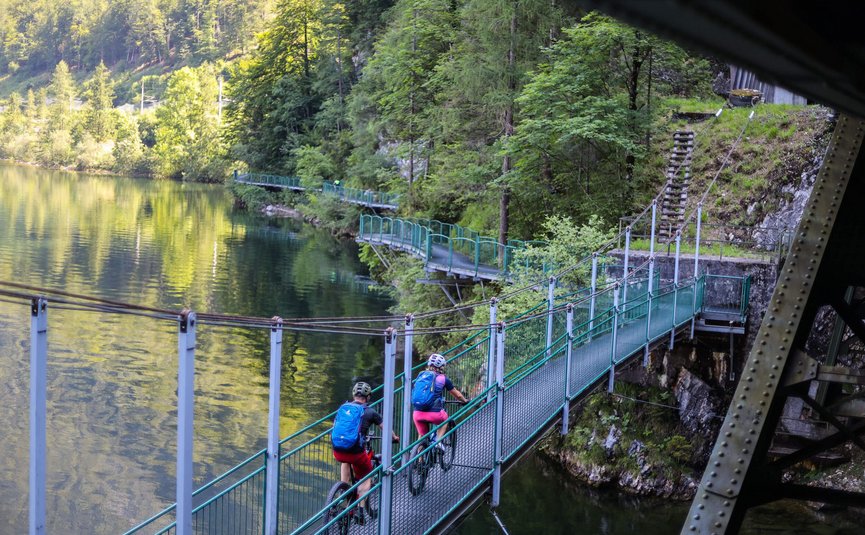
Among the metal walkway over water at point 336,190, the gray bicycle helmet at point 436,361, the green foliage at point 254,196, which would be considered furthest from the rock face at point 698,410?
the green foliage at point 254,196

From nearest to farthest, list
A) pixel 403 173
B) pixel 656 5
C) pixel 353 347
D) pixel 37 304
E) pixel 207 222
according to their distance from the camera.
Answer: pixel 656 5 → pixel 37 304 → pixel 353 347 → pixel 403 173 → pixel 207 222

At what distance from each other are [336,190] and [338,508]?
1759 inches

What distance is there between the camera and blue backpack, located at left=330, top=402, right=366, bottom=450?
8.66 meters

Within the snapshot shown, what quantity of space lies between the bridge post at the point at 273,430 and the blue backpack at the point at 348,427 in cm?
101

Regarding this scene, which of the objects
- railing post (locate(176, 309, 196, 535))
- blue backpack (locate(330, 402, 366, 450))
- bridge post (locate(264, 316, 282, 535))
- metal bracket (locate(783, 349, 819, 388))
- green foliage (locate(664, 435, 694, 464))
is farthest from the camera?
green foliage (locate(664, 435, 694, 464))

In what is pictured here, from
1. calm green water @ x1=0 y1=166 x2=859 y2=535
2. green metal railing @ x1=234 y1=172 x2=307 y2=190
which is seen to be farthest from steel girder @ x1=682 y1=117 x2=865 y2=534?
green metal railing @ x1=234 y1=172 x2=307 y2=190

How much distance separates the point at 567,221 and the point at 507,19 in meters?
7.81

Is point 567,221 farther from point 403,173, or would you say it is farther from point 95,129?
point 95,129

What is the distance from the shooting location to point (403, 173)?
4397 cm

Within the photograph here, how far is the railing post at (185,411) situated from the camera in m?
5.37

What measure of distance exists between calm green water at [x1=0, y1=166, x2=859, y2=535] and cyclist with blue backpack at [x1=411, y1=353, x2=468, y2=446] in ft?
13.6

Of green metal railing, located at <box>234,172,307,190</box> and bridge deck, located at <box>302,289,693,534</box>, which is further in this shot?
green metal railing, located at <box>234,172,307,190</box>

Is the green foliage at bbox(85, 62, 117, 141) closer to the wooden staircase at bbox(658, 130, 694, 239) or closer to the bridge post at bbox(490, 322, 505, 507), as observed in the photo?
the wooden staircase at bbox(658, 130, 694, 239)

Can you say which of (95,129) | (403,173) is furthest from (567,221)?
(95,129)
